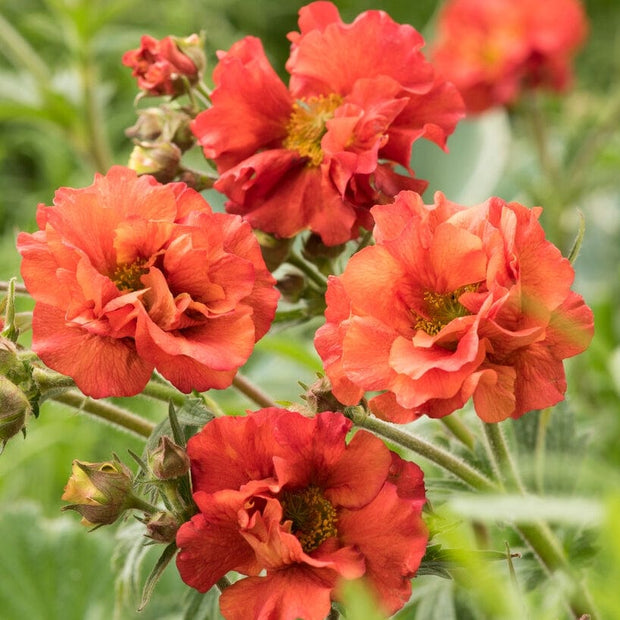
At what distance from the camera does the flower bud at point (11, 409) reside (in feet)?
1.68

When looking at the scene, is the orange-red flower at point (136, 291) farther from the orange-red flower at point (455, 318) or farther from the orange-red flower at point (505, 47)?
the orange-red flower at point (505, 47)

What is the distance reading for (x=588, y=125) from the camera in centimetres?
165

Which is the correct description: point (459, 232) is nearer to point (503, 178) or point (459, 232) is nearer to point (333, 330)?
point (333, 330)

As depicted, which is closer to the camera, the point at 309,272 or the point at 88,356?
the point at 88,356

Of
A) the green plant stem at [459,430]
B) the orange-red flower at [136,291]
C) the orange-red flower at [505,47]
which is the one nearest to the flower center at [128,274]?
the orange-red flower at [136,291]

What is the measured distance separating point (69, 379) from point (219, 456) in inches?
3.9

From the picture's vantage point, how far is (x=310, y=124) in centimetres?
65

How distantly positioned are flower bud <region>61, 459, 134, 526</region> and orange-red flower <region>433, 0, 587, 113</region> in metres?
1.14

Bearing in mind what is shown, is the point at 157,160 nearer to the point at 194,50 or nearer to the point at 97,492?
the point at 194,50

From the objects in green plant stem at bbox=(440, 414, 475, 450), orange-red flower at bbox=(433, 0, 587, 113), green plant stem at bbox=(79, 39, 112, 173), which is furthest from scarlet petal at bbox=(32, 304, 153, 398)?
orange-red flower at bbox=(433, 0, 587, 113)

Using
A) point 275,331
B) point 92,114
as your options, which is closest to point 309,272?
point 275,331

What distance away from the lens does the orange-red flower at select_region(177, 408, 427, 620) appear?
0.47m

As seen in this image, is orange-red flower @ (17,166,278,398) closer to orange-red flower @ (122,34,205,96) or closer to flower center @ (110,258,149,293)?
flower center @ (110,258,149,293)

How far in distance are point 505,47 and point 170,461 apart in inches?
47.8
